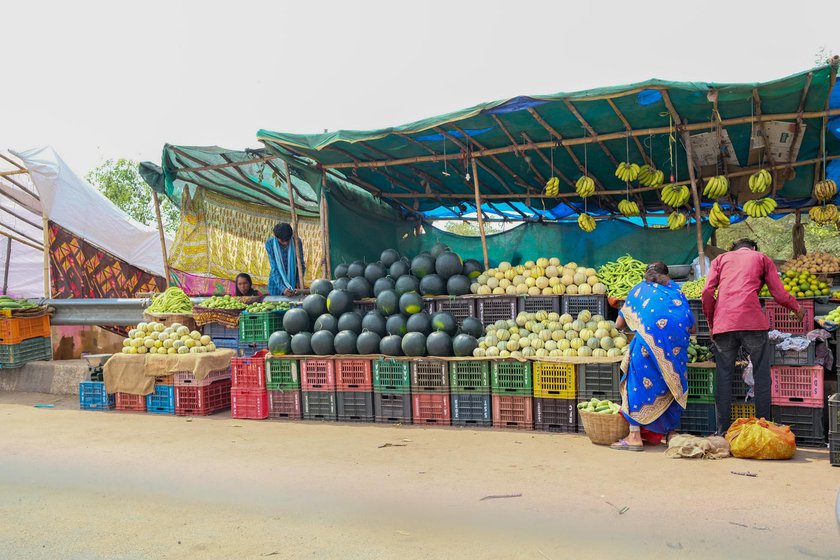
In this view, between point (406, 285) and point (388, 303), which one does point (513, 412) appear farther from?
point (406, 285)

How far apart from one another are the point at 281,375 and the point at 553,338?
10.5 feet

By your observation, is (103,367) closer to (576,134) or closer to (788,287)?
(576,134)

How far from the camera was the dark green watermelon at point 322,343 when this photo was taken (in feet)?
25.8

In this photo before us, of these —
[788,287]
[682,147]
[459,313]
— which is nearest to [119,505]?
[459,313]

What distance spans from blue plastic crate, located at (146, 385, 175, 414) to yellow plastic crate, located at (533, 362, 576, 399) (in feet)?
15.2

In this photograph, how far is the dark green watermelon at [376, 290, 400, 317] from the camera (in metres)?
8.22

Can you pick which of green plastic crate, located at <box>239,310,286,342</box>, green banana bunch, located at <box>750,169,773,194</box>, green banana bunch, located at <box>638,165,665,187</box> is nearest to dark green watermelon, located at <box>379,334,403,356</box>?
green plastic crate, located at <box>239,310,286,342</box>

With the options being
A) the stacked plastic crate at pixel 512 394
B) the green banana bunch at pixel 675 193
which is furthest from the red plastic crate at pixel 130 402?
the green banana bunch at pixel 675 193

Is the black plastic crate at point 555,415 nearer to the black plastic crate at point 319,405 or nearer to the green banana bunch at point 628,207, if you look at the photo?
the black plastic crate at point 319,405

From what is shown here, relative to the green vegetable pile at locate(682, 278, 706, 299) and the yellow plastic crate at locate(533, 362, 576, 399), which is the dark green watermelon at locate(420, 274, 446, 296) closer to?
the yellow plastic crate at locate(533, 362, 576, 399)

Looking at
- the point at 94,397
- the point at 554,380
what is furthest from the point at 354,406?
the point at 94,397

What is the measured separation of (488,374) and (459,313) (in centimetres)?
138

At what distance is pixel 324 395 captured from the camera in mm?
7770

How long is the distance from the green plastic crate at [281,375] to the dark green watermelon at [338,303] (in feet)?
2.75
